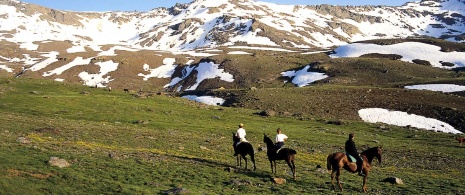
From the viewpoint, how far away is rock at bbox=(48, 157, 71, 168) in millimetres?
24312

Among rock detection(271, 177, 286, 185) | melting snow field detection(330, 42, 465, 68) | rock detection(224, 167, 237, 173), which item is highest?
rock detection(271, 177, 286, 185)

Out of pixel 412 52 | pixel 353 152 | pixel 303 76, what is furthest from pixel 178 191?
pixel 412 52

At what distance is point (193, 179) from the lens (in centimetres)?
2462

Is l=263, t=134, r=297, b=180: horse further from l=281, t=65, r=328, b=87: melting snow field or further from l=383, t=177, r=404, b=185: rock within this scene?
l=281, t=65, r=328, b=87: melting snow field

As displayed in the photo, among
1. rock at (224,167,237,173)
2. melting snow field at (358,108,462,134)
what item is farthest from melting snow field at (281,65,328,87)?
rock at (224,167,237,173)

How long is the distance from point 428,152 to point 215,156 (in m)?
28.4

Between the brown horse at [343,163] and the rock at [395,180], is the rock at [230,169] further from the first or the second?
the rock at [395,180]

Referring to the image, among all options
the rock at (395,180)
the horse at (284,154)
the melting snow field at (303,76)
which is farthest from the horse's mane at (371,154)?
the melting snow field at (303,76)

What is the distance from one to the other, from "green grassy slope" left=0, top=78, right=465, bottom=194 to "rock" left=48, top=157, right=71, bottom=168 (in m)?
0.43

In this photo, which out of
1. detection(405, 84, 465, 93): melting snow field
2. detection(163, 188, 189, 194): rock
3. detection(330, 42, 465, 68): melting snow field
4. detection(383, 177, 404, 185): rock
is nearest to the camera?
detection(163, 188, 189, 194): rock

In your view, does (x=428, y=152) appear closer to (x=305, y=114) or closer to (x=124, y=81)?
(x=305, y=114)

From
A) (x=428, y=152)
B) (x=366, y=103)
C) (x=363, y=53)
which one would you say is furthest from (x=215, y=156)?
(x=363, y=53)

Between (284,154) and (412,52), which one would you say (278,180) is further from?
(412,52)

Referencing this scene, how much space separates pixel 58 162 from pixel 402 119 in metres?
67.9
